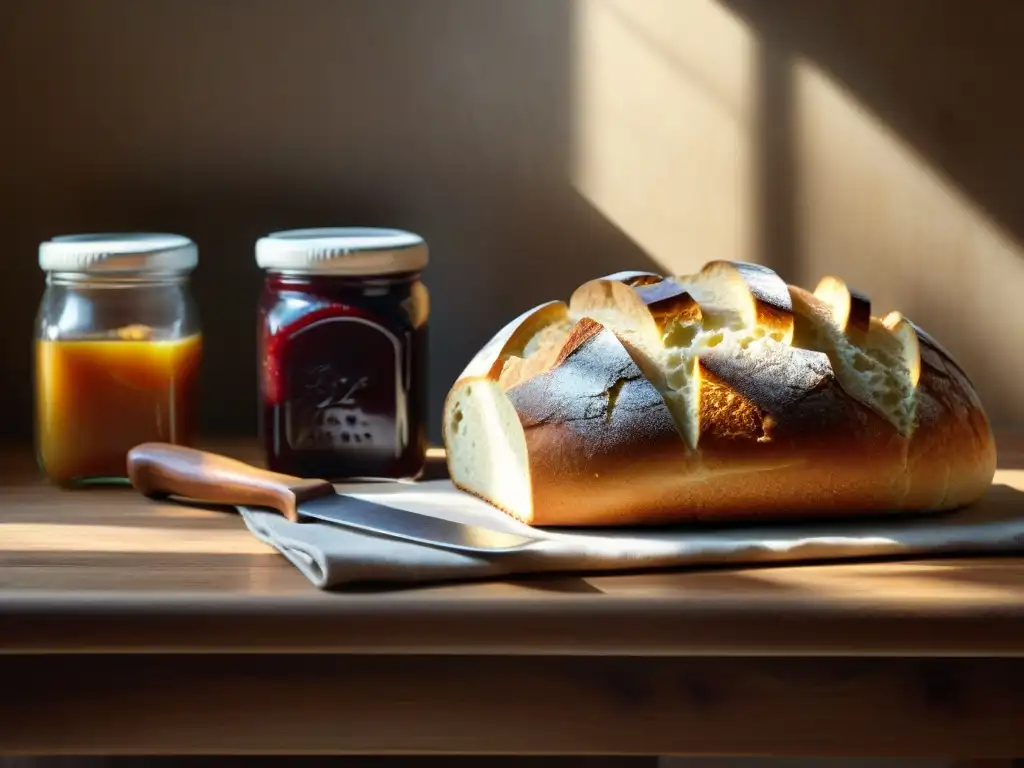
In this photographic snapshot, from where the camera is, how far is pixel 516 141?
140cm

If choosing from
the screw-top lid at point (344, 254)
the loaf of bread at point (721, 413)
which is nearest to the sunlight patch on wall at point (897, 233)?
the loaf of bread at point (721, 413)

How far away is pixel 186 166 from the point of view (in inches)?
54.7

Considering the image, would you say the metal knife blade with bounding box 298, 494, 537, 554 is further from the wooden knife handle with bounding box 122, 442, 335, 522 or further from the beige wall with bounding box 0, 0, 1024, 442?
the beige wall with bounding box 0, 0, 1024, 442

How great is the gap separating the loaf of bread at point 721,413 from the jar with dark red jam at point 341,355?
8 cm

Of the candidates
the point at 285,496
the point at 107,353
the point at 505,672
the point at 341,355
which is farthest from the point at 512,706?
the point at 107,353

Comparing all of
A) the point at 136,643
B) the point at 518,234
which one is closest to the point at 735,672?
the point at 136,643

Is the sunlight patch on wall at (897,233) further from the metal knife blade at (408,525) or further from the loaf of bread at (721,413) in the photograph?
the metal knife blade at (408,525)

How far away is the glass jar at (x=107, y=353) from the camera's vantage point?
1149mm

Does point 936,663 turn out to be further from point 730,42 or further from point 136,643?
point 730,42

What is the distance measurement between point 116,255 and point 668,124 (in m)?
0.61

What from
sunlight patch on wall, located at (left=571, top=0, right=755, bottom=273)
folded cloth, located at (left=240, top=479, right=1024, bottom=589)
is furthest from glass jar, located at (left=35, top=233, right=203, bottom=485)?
sunlight patch on wall, located at (left=571, top=0, right=755, bottom=273)

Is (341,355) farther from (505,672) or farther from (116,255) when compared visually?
(505,672)

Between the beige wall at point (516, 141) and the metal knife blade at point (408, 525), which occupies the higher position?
the beige wall at point (516, 141)

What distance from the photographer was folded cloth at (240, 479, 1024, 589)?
0.90m
